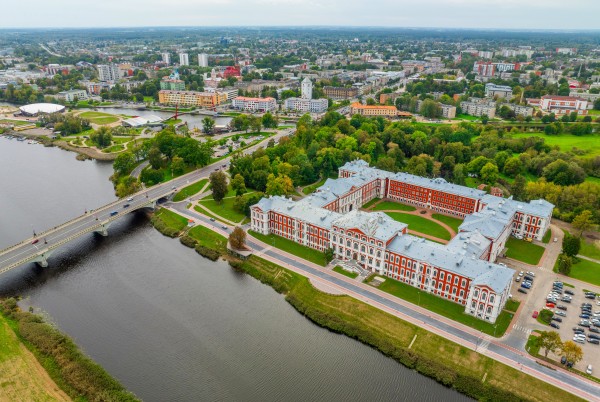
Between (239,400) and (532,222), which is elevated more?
(532,222)

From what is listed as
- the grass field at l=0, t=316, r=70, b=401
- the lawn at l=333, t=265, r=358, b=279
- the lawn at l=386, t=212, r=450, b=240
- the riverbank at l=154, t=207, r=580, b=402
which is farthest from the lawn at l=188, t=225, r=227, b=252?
the lawn at l=386, t=212, r=450, b=240

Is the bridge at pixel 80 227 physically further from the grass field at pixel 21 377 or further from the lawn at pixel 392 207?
the lawn at pixel 392 207

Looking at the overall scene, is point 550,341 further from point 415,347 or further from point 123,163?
point 123,163

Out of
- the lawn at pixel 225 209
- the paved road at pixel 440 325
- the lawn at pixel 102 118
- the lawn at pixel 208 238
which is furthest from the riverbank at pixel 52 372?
the lawn at pixel 102 118

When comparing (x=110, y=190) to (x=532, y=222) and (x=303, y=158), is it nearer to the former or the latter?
(x=303, y=158)

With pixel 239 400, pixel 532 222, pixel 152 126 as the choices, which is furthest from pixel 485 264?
pixel 152 126

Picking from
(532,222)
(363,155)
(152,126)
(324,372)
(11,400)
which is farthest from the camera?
(152,126)

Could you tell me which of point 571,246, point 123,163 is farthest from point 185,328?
point 123,163

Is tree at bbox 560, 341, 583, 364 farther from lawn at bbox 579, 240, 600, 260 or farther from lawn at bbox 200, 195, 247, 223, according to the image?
lawn at bbox 200, 195, 247, 223
